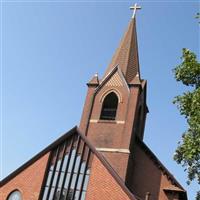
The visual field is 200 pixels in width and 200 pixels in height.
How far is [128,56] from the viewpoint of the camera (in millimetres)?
30266

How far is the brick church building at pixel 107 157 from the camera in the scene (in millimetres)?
20672

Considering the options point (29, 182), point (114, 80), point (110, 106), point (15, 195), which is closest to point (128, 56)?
point (114, 80)

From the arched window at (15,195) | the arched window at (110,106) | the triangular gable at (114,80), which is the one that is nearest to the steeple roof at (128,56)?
the triangular gable at (114,80)

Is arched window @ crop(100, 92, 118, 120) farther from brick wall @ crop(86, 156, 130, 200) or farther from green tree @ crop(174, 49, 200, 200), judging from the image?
green tree @ crop(174, 49, 200, 200)

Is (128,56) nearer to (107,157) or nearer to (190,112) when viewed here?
(107,157)

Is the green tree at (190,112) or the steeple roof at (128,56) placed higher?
the steeple roof at (128,56)

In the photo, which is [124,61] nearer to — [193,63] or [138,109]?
[138,109]

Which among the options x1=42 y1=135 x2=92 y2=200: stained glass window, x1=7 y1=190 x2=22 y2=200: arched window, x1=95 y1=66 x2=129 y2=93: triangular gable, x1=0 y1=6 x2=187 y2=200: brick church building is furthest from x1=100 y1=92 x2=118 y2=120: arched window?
x1=7 y1=190 x2=22 y2=200: arched window

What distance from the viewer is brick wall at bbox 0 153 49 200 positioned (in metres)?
20.9

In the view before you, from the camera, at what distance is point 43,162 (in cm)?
2167

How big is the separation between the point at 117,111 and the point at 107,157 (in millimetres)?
3640

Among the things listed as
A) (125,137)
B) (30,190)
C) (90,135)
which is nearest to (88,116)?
(90,135)

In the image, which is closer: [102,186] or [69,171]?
[102,186]

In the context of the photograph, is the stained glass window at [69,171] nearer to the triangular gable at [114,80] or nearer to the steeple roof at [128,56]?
the triangular gable at [114,80]
